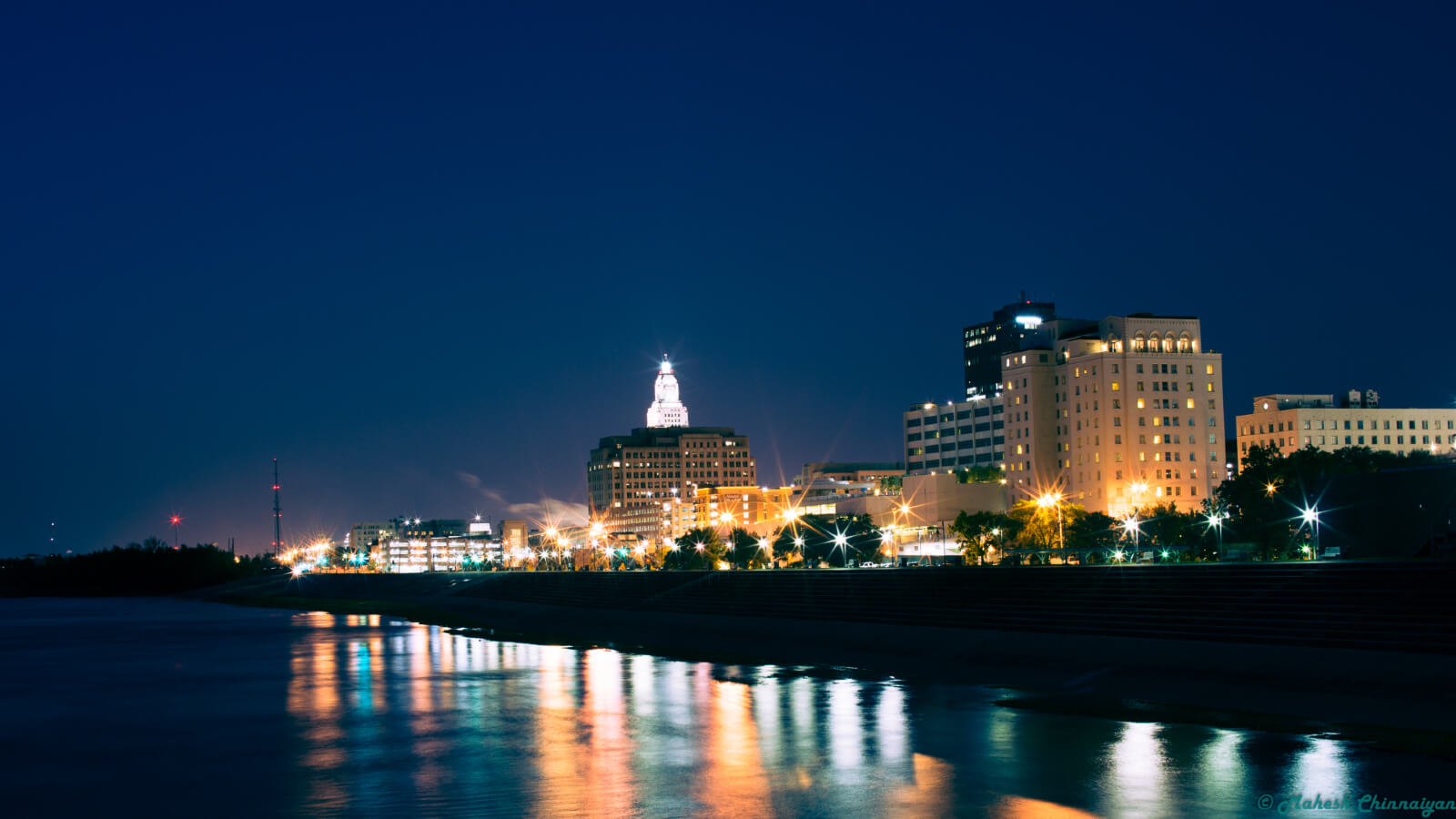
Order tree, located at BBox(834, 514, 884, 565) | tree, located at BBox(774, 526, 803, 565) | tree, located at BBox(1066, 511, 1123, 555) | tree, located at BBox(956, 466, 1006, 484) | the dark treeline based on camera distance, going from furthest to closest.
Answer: tree, located at BBox(956, 466, 1006, 484) < the dark treeline < tree, located at BBox(774, 526, 803, 565) < tree, located at BBox(834, 514, 884, 565) < tree, located at BBox(1066, 511, 1123, 555)

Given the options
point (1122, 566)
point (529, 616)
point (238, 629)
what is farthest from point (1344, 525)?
point (238, 629)

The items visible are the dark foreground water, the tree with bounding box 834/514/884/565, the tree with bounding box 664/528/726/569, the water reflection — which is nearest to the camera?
the water reflection

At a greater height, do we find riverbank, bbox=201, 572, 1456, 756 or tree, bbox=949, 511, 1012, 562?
riverbank, bbox=201, 572, 1456, 756

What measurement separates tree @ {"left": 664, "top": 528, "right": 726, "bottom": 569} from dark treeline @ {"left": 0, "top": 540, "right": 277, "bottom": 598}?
72.2m

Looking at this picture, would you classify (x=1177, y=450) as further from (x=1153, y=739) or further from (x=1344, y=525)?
(x=1153, y=739)

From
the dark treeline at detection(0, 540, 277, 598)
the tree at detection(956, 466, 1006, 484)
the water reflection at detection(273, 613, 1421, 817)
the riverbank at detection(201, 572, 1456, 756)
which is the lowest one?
A: the dark treeline at detection(0, 540, 277, 598)

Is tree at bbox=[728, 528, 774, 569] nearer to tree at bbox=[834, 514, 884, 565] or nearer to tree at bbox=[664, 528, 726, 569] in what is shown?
tree at bbox=[664, 528, 726, 569]

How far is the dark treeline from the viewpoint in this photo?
178 metres

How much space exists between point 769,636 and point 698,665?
1344cm

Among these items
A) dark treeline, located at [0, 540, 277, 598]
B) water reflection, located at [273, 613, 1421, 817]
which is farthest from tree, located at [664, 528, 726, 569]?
water reflection, located at [273, 613, 1421, 817]

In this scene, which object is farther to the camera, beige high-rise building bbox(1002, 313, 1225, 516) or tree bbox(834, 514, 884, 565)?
beige high-rise building bbox(1002, 313, 1225, 516)

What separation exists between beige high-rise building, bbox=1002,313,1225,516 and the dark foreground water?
507 ft

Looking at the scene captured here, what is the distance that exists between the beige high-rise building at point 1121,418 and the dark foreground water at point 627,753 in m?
155

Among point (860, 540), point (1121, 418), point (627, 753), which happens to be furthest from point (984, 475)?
point (627, 753)
